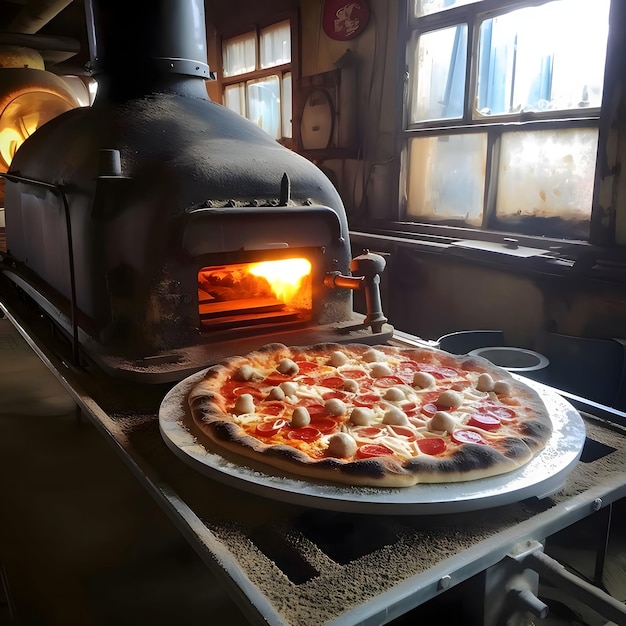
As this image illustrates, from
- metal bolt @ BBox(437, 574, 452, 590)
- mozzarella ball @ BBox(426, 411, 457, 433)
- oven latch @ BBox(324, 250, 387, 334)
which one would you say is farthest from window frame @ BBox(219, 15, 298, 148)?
metal bolt @ BBox(437, 574, 452, 590)

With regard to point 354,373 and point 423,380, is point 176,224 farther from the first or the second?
point 423,380

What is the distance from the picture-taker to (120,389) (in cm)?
223

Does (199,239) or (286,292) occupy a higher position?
(199,239)

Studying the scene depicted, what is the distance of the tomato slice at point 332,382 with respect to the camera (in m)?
2.10

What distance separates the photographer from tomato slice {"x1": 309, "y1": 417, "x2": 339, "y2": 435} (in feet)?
5.76

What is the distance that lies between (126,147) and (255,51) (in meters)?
4.05

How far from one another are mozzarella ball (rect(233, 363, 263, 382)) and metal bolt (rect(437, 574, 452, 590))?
110cm

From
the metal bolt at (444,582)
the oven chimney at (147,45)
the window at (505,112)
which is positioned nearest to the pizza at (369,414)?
the metal bolt at (444,582)

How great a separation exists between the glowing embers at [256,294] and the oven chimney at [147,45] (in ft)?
3.21

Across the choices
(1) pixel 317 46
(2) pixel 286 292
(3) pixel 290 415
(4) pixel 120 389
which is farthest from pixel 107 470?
(1) pixel 317 46

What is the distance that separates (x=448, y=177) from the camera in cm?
433

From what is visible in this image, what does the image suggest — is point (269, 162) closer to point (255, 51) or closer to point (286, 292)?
point (286, 292)

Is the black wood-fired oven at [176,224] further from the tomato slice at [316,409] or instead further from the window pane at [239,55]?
the window pane at [239,55]

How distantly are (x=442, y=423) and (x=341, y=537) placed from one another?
0.47 meters
